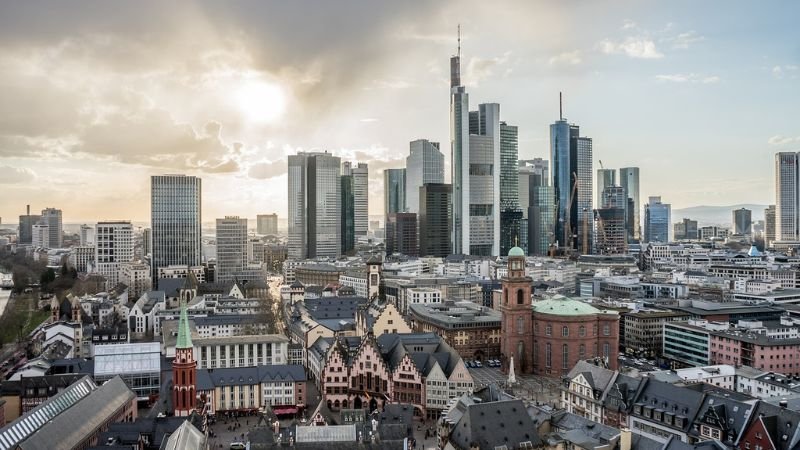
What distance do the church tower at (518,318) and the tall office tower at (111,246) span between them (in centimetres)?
11597

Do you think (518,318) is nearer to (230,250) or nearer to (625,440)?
(625,440)

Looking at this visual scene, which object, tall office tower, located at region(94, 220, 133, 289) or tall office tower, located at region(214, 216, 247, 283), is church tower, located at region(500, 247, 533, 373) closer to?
tall office tower, located at region(214, 216, 247, 283)

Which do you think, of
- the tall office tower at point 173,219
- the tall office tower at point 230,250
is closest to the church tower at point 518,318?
the tall office tower at point 230,250

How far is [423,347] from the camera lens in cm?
6788

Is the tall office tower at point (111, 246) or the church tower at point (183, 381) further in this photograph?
the tall office tower at point (111, 246)

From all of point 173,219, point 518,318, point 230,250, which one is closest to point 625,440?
point 518,318

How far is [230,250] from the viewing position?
165375mm

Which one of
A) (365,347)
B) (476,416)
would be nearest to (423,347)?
(365,347)

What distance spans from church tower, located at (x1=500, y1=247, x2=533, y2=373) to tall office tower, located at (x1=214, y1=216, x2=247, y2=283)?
316 feet

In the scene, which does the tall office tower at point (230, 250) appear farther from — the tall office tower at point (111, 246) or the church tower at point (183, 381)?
the church tower at point (183, 381)

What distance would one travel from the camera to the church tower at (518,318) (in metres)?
78.1

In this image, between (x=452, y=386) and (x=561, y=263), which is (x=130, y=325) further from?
(x=561, y=263)

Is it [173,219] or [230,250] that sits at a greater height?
[173,219]

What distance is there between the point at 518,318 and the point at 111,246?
411ft
